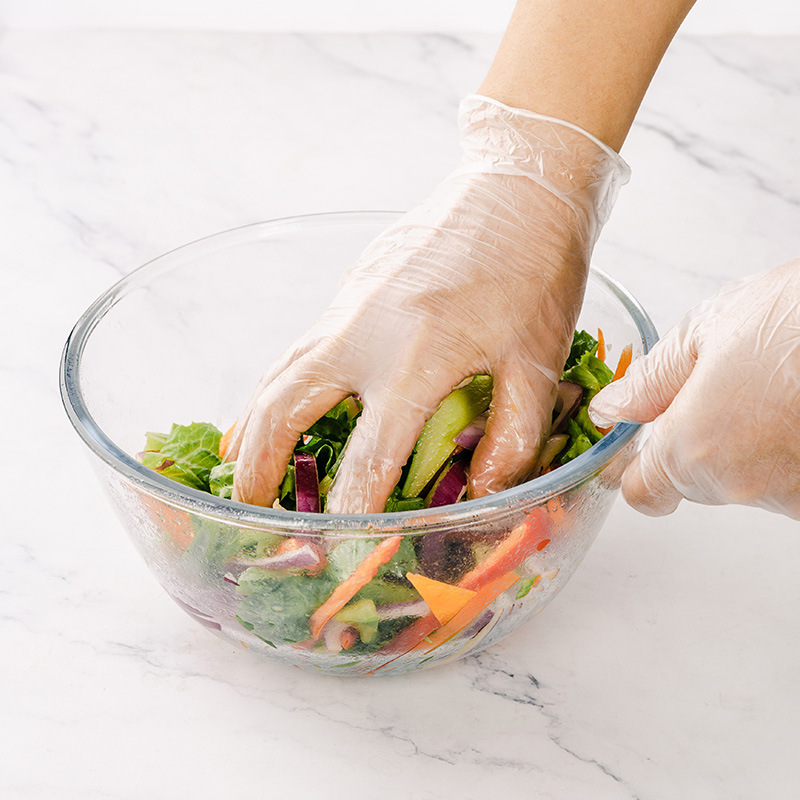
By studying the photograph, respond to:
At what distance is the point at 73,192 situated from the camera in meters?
1.81

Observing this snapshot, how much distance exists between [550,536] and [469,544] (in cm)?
9

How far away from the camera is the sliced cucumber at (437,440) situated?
93 centimetres

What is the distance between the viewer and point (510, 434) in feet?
3.04

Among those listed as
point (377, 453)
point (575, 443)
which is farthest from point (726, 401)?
point (377, 453)

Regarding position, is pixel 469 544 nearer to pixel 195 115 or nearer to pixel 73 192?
pixel 73 192

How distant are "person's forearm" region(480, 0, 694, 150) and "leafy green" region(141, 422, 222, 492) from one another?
0.47m

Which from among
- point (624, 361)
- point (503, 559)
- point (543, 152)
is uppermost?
point (543, 152)

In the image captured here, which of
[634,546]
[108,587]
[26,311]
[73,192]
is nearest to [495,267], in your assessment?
[634,546]

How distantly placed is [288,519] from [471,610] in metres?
0.20

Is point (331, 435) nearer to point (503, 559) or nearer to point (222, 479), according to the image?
point (222, 479)

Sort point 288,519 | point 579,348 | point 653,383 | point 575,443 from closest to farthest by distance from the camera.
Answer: point 288,519 → point 653,383 → point 575,443 → point 579,348

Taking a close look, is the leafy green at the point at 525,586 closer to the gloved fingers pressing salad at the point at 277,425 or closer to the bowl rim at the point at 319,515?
the bowl rim at the point at 319,515

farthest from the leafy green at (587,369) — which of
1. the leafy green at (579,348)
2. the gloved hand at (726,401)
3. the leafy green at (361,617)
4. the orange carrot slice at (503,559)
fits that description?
the leafy green at (361,617)

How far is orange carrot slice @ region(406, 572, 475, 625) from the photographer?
2.63 feet
